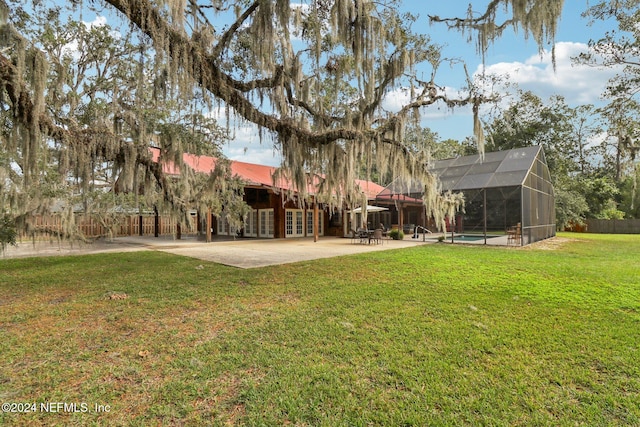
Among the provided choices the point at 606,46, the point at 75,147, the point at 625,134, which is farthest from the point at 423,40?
the point at 75,147

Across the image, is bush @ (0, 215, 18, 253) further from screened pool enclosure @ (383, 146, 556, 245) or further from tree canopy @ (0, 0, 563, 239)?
screened pool enclosure @ (383, 146, 556, 245)

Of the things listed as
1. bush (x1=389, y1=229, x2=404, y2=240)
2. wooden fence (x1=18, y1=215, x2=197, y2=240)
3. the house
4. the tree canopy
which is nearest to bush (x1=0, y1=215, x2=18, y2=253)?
the tree canopy

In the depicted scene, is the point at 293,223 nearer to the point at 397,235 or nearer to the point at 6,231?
the point at 397,235

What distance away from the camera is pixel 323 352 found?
289cm

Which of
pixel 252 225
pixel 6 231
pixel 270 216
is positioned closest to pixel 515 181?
pixel 270 216

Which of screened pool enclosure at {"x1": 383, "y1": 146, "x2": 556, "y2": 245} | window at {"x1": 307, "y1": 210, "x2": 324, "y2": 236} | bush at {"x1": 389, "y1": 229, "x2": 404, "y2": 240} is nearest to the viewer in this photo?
screened pool enclosure at {"x1": 383, "y1": 146, "x2": 556, "y2": 245}

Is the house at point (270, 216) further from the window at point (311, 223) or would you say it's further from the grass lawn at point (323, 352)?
the grass lawn at point (323, 352)

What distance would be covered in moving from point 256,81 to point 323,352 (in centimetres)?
479

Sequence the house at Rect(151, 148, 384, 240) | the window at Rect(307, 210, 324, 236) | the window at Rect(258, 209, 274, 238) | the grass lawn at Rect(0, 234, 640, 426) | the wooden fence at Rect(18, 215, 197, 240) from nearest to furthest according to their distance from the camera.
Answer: the grass lawn at Rect(0, 234, 640, 426), the wooden fence at Rect(18, 215, 197, 240), the house at Rect(151, 148, 384, 240), the window at Rect(258, 209, 274, 238), the window at Rect(307, 210, 324, 236)

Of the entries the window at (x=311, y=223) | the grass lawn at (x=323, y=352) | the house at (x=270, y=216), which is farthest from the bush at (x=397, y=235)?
the grass lawn at (x=323, y=352)

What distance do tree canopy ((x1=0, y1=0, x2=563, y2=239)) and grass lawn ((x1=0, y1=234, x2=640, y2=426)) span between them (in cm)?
257

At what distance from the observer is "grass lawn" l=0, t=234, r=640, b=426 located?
2081mm

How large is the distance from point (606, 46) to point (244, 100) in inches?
409

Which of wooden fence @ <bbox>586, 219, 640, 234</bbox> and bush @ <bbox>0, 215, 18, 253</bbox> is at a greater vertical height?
bush @ <bbox>0, 215, 18, 253</bbox>
